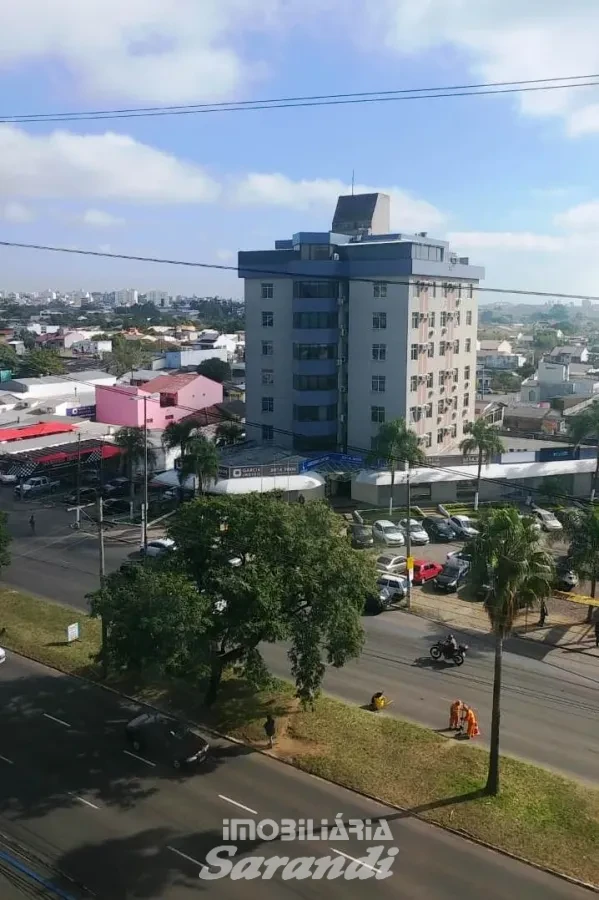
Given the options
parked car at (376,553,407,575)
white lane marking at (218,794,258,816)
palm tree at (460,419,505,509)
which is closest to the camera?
white lane marking at (218,794,258,816)

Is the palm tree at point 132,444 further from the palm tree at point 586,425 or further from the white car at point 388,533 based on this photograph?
the palm tree at point 586,425

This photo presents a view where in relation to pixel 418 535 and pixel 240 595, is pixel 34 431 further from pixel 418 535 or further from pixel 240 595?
pixel 240 595

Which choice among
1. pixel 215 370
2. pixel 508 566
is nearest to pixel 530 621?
pixel 508 566

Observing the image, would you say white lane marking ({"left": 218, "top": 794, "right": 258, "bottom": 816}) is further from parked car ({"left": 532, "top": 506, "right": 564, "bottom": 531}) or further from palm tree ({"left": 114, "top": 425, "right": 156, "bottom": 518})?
palm tree ({"left": 114, "top": 425, "right": 156, "bottom": 518})

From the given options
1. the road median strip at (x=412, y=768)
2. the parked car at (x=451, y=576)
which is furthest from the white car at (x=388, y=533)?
the road median strip at (x=412, y=768)

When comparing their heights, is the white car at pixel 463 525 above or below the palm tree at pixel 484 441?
below

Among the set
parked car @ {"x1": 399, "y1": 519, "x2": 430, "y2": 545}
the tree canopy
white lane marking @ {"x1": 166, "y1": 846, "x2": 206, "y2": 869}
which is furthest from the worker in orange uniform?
parked car @ {"x1": 399, "y1": 519, "x2": 430, "y2": 545}
